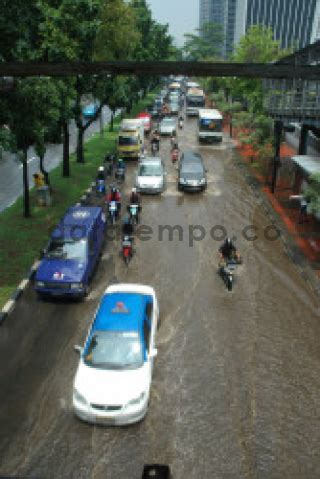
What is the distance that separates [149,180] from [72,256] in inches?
488

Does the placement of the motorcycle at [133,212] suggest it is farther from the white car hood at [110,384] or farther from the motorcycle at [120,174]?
the white car hood at [110,384]

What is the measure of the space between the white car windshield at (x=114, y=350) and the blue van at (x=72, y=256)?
3.66 m

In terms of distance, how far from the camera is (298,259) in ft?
59.0

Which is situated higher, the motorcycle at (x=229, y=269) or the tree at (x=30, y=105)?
the tree at (x=30, y=105)

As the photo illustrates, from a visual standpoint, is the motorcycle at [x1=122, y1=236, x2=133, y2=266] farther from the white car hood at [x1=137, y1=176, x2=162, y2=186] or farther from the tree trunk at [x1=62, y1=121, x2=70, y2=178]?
the tree trunk at [x1=62, y1=121, x2=70, y2=178]

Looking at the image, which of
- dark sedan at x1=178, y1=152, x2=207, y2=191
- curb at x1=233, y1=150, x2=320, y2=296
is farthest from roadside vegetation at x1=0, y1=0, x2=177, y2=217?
curb at x1=233, y1=150, x2=320, y2=296

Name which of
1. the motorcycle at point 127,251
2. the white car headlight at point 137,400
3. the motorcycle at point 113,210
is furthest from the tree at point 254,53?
the white car headlight at point 137,400

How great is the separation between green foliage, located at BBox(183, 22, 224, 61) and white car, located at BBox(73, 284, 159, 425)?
126904mm

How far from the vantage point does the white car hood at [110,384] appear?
937 cm

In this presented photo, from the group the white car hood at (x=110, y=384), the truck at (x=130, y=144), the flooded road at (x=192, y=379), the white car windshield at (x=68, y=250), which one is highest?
the truck at (x=130, y=144)

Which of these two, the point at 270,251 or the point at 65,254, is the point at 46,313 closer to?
the point at 65,254

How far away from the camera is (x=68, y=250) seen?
15.1 meters

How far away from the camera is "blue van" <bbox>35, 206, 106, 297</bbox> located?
14.1 meters

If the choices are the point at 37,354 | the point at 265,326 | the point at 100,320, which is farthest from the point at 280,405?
the point at 37,354
